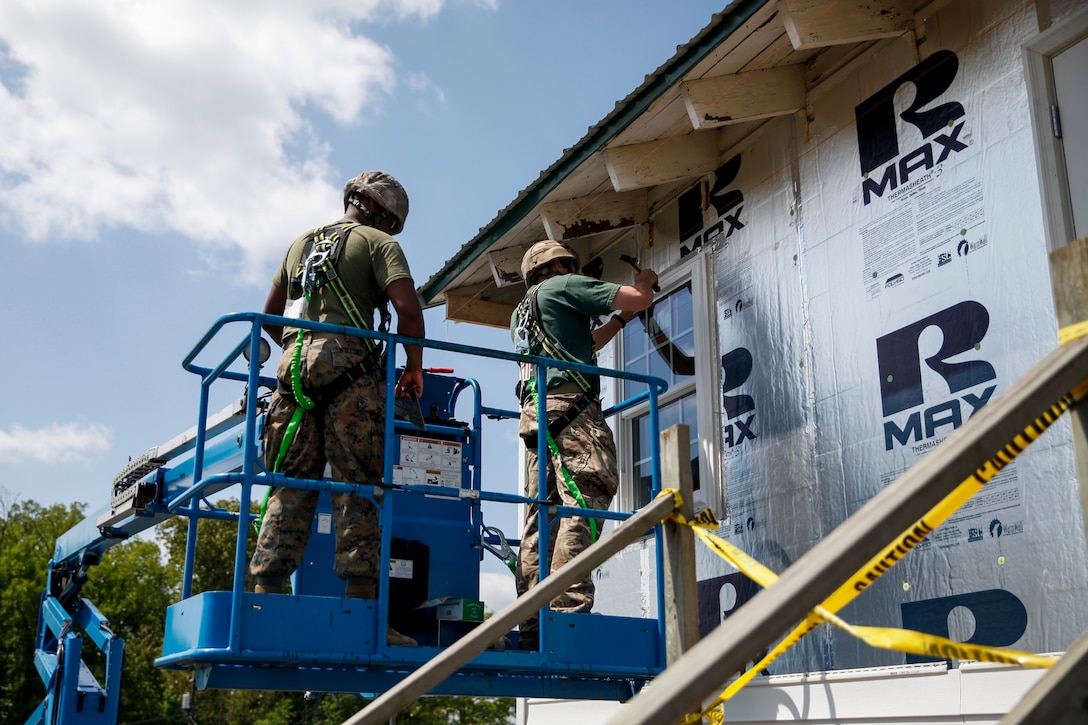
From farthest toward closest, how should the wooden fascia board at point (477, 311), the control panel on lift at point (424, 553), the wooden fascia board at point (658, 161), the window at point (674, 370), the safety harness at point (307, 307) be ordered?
the wooden fascia board at point (477, 311) → the wooden fascia board at point (658, 161) → the window at point (674, 370) → the control panel on lift at point (424, 553) → the safety harness at point (307, 307)

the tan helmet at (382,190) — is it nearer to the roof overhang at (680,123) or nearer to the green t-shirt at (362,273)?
the green t-shirt at (362,273)

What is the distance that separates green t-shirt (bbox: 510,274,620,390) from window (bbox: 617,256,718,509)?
987 mm

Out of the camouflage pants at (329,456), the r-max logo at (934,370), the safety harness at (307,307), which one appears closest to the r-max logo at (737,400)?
the r-max logo at (934,370)

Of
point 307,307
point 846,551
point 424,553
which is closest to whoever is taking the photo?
point 846,551

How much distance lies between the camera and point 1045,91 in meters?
4.95

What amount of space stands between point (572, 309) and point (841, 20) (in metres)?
2.19

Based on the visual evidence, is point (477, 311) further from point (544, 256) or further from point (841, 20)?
point (841, 20)

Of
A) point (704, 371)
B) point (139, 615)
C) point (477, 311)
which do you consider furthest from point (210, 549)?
point (704, 371)

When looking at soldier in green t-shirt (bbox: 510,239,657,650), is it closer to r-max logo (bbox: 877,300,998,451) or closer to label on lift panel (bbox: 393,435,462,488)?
label on lift panel (bbox: 393,435,462,488)

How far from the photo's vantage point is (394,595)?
5535mm

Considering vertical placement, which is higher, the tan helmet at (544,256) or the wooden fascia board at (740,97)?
the wooden fascia board at (740,97)

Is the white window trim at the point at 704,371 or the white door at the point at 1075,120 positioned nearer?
the white door at the point at 1075,120

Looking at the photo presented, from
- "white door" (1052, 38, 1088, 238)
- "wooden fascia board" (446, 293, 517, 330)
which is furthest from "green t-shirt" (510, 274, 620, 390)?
"wooden fascia board" (446, 293, 517, 330)

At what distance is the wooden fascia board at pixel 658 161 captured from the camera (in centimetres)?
723
